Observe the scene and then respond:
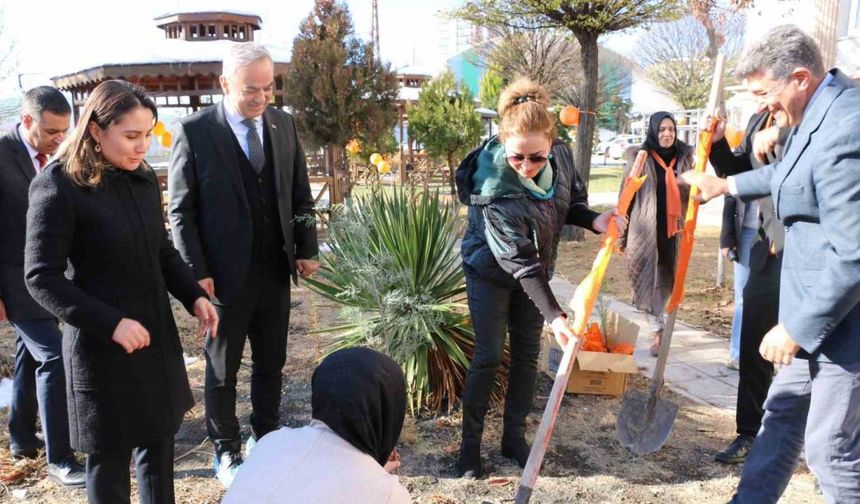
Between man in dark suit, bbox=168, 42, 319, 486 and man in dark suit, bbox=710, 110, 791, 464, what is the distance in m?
2.11

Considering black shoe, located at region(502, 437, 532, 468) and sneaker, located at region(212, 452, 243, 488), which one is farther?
black shoe, located at region(502, 437, 532, 468)

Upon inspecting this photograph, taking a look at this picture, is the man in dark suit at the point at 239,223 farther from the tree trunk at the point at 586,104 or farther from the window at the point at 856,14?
the window at the point at 856,14

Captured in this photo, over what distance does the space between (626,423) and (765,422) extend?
107 cm

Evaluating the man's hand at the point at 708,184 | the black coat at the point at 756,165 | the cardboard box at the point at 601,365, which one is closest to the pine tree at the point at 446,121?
the cardboard box at the point at 601,365

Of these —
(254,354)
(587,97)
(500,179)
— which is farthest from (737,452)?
(587,97)

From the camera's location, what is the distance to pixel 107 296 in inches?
85.4

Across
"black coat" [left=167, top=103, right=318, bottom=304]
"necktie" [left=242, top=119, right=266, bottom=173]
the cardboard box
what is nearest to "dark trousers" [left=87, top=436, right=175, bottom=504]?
"black coat" [left=167, top=103, right=318, bottom=304]

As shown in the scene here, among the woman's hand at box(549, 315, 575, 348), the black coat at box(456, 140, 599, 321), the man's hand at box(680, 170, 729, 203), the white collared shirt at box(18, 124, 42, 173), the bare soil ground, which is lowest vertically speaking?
the bare soil ground

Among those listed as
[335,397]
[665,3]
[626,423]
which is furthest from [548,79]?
[335,397]

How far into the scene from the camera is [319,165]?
19.9 metres

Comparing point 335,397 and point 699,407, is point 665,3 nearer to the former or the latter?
point 699,407

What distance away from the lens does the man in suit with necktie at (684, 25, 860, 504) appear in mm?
2004

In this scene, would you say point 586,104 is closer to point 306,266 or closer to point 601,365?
point 601,365

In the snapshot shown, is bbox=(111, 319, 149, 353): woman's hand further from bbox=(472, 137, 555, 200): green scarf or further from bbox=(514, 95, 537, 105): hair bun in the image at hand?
bbox=(514, 95, 537, 105): hair bun
